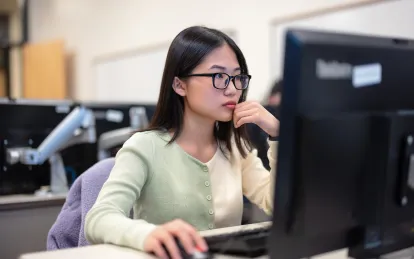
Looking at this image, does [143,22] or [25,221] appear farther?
[143,22]

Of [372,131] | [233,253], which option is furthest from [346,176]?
[233,253]

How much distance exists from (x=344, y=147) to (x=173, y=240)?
0.33 meters

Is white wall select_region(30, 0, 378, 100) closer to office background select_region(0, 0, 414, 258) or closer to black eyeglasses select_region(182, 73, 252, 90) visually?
office background select_region(0, 0, 414, 258)

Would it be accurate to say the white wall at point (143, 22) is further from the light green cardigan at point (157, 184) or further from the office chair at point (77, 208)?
the light green cardigan at point (157, 184)

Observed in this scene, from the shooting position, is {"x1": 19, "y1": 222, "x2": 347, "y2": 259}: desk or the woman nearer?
{"x1": 19, "y1": 222, "x2": 347, "y2": 259}: desk

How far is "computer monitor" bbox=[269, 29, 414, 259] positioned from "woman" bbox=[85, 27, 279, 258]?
0.40m

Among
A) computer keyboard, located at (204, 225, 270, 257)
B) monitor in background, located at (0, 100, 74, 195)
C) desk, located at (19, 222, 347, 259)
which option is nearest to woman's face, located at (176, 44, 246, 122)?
computer keyboard, located at (204, 225, 270, 257)

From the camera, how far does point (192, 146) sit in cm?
134

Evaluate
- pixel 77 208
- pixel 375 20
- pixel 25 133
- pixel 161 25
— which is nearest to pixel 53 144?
pixel 25 133

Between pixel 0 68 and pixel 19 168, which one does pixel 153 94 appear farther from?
pixel 0 68

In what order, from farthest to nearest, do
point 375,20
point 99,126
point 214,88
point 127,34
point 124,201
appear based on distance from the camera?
point 127,34, point 375,20, point 99,126, point 214,88, point 124,201

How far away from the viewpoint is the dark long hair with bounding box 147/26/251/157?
4.13 ft

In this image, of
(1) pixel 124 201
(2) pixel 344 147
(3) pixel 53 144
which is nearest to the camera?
(2) pixel 344 147

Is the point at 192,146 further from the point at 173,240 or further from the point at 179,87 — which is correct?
the point at 173,240
